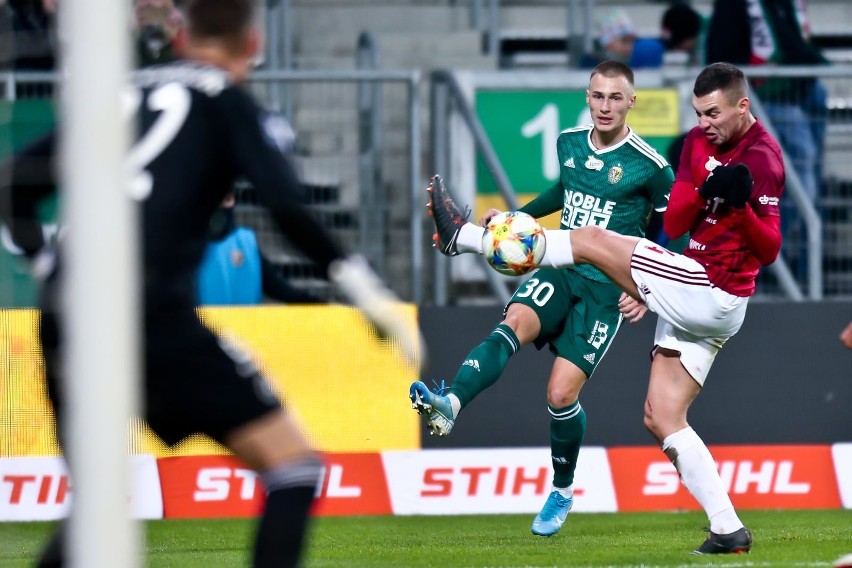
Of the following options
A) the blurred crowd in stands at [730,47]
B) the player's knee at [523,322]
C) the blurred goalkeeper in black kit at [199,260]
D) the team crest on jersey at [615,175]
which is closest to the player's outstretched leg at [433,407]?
the player's knee at [523,322]

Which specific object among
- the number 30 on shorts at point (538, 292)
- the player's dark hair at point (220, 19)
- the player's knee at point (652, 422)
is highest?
the player's dark hair at point (220, 19)

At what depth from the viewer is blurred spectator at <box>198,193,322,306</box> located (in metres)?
9.30

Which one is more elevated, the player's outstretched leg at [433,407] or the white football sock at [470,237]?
the white football sock at [470,237]

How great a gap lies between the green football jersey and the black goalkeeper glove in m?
1.51

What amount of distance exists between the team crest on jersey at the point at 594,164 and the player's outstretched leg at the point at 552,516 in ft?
5.00

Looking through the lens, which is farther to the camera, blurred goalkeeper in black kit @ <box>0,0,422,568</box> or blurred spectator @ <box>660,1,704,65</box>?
blurred spectator @ <box>660,1,704,65</box>

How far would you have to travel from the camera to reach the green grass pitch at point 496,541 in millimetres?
6133

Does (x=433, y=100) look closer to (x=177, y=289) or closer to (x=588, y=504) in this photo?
(x=588, y=504)

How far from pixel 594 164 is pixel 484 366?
116 cm

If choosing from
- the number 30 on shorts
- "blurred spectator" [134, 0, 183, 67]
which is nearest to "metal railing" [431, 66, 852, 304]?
"blurred spectator" [134, 0, 183, 67]

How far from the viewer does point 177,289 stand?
157 inches

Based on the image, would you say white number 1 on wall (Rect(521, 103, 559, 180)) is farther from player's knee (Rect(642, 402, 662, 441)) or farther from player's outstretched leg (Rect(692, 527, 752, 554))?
player's outstretched leg (Rect(692, 527, 752, 554))

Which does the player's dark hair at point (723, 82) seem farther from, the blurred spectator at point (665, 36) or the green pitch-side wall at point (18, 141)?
the blurred spectator at point (665, 36)

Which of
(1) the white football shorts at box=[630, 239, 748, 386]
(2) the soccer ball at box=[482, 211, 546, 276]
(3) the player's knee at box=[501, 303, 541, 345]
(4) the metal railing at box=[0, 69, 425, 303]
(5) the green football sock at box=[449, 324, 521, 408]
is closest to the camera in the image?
(1) the white football shorts at box=[630, 239, 748, 386]
